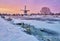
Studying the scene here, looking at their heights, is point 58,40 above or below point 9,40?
below

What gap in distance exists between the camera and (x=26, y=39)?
280 inches

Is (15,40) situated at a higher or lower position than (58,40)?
higher

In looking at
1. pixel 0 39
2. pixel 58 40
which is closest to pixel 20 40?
pixel 0 39

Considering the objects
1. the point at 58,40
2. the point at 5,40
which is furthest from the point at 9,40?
the point at 58,40

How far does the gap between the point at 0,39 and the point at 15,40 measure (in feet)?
1.78

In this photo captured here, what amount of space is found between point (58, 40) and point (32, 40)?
337 cm

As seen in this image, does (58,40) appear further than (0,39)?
Yes

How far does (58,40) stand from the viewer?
399 inches

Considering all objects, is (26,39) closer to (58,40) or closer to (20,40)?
(20,40)

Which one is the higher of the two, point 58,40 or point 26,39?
point 26,39

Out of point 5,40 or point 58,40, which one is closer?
point 5,40

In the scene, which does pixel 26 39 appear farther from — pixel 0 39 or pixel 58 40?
pixel 58 40

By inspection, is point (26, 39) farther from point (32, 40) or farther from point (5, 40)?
point (5, 40)

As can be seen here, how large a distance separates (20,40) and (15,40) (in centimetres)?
18
